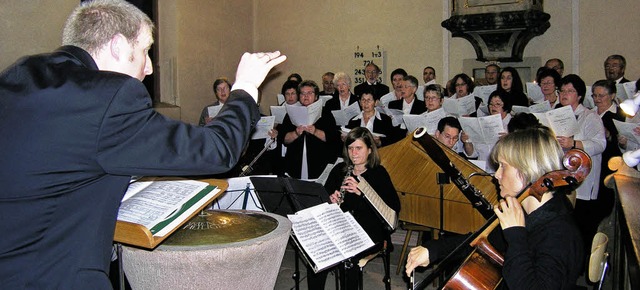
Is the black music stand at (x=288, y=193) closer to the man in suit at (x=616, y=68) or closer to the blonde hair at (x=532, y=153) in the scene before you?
the blonde hair at (x=532, y=153)

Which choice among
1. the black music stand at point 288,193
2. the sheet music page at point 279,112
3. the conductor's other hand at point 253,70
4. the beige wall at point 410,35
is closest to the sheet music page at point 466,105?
the sheet music page at point 279,112

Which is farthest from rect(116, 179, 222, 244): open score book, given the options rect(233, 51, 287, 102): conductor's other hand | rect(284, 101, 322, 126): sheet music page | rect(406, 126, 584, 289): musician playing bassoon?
rect(284, 101, 322, 126): sheet music page

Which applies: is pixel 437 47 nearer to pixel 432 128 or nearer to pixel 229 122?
pixel 432 128

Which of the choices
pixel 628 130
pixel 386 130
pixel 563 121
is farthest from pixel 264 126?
pixel 628 130

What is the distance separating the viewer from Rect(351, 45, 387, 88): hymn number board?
10.6 m

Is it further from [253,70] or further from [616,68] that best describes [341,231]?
[616,68]

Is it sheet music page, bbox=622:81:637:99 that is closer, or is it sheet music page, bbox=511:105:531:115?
sheet music page, bbox=511:105:531:115

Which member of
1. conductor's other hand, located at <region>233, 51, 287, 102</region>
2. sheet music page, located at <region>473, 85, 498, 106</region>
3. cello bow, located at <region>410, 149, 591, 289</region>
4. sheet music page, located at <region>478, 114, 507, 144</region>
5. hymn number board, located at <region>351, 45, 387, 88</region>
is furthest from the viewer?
hymn number board, located at <region>351, 45, 387, 88</region>

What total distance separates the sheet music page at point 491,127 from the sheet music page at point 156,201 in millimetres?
3507

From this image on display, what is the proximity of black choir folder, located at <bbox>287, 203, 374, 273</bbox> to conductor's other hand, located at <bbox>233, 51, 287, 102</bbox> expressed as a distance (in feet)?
5.56

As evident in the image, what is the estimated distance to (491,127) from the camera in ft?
16.6

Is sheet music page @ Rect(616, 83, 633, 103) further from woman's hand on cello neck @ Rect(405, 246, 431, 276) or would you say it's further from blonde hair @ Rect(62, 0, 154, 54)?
blonde hair @ Rect(62, 0, 154, 54)

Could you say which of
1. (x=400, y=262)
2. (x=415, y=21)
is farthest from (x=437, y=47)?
(x=400, y=262)

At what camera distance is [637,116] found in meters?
4.79
